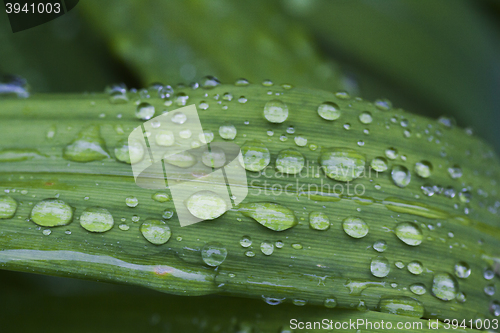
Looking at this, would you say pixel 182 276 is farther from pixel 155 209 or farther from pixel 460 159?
pixel 460 159

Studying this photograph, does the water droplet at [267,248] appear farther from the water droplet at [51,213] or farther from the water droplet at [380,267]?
the water droplet at [51,213]

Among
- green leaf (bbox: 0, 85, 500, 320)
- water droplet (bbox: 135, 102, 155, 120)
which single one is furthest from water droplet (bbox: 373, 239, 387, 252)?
water droplet (bbox: 135, 102, 155, 120)

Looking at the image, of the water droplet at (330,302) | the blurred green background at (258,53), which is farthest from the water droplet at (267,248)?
the blurred green background at (258,53)

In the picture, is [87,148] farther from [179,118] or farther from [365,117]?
[365,117]

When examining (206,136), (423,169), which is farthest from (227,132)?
(423,169)

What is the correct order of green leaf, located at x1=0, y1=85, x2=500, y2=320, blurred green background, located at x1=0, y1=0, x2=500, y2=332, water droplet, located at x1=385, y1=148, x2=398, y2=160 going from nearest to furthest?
green leaf, located at x1=0, y1=85, x2=500, y2=320, water droplet, located at x1=385, y1=148, x2=398, y2=160, blurred green background, located at x1=0, y1=0, x2=500, y2=332

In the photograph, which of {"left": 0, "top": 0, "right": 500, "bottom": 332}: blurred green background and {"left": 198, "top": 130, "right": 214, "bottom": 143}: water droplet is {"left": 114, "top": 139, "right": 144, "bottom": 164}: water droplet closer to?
{"left": 198, "top": 130, "right": 214, "bottom": 143}: water droplet
